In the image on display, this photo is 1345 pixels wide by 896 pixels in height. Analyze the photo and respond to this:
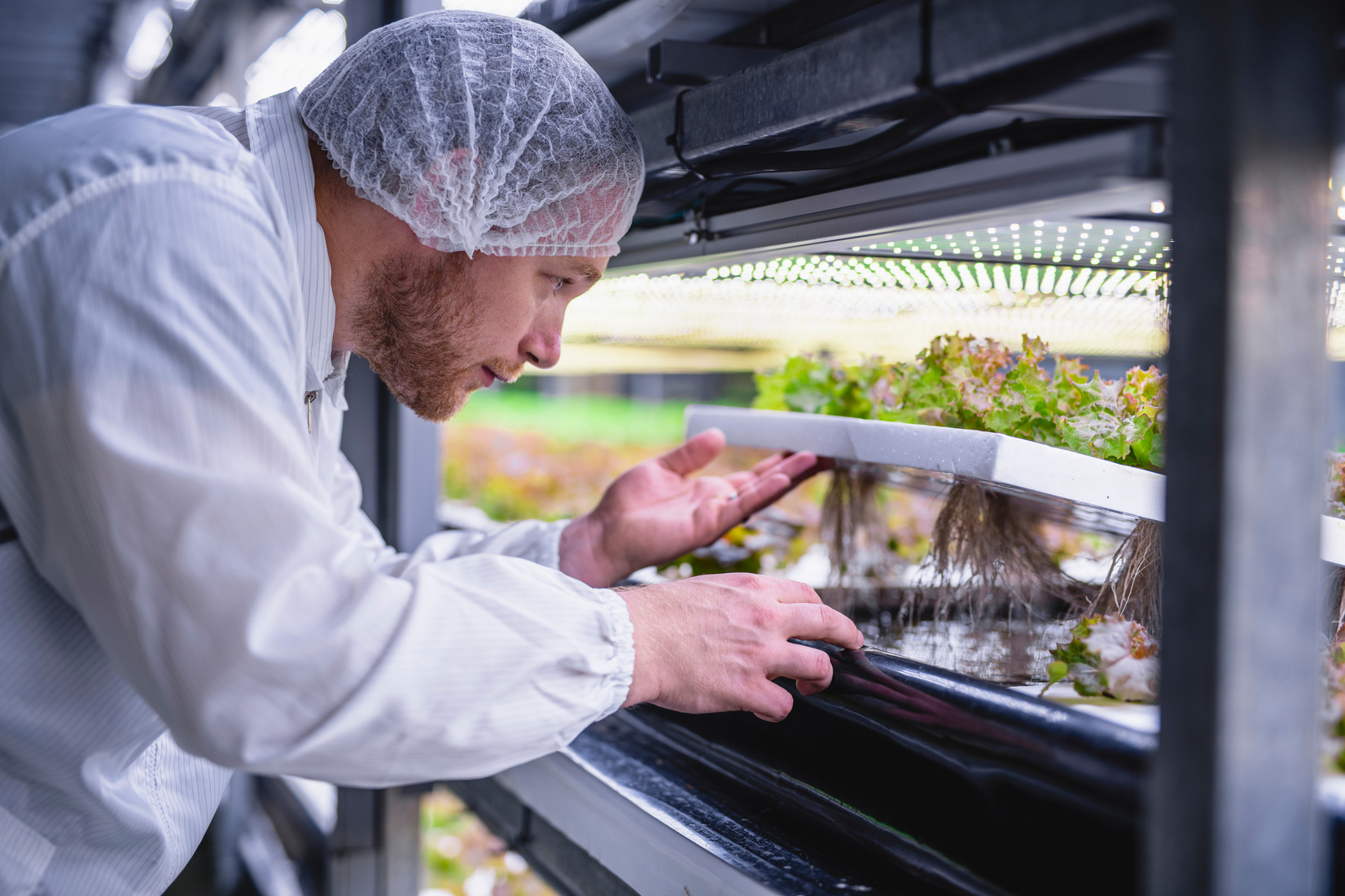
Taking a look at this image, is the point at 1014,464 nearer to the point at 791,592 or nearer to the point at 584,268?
the point at 791,592

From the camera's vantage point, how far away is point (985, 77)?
77cm

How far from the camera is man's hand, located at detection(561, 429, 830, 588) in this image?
158 cm

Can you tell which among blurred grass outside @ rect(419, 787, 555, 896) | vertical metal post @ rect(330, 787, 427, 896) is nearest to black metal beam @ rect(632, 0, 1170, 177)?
vertical metal post @ rect(330, 787, 427, 896)

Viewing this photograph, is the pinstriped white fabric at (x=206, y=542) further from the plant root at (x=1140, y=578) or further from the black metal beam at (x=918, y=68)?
the plant root at (x=1140, y=578)

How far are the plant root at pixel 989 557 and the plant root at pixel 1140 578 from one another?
0.17 m

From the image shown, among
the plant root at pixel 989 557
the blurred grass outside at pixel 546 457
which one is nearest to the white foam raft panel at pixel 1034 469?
the plant root at pixel 989 557

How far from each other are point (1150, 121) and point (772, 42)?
722 millimetres

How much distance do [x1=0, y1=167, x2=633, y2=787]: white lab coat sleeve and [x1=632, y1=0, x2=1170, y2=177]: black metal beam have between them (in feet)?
1.75

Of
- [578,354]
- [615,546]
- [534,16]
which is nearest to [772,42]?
[534,16]

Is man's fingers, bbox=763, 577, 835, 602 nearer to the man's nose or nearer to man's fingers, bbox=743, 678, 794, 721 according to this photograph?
man's fingers, bbox=743, 678, 794, 721

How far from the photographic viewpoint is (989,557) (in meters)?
1.39

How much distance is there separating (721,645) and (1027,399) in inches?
24.1

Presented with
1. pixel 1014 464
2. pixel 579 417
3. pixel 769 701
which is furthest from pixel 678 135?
pixel 579 417

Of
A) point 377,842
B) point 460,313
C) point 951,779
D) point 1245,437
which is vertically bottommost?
point 377,842
